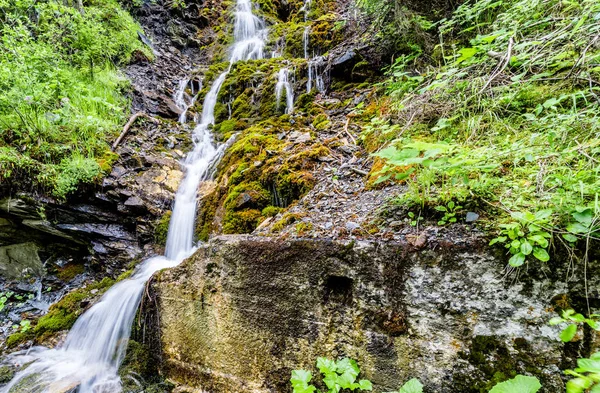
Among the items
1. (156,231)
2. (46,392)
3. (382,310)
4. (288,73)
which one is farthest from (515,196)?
(288,73)

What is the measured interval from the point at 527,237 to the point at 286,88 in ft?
20.0

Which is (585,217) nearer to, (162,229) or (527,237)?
(527,237)

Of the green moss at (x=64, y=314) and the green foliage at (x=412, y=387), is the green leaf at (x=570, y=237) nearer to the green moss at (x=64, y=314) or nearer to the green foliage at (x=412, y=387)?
the green foliage at (x=412, y=387)

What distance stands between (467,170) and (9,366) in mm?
5403

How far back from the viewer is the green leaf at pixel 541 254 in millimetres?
1330

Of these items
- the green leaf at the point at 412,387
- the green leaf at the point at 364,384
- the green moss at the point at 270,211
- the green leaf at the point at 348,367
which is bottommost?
the green leaf at the point at 364,384

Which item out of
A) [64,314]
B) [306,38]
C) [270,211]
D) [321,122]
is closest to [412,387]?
[270,211]

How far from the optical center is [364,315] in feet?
6.37

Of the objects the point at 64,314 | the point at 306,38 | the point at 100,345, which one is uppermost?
the point at 306,38

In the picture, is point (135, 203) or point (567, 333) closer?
point (567, 333)

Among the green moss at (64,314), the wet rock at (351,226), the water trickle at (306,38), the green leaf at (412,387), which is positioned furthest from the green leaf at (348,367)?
the water trickle at (306,38)

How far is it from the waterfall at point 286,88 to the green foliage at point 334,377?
5.26 m

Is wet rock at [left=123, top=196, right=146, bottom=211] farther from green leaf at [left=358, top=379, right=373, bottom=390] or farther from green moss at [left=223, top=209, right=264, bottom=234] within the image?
green leaf at [left=358, top=379, right=373, bottom=390]

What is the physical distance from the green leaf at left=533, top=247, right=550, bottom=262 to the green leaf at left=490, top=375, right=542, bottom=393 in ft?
1.78
